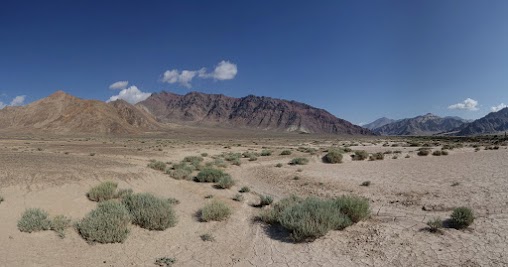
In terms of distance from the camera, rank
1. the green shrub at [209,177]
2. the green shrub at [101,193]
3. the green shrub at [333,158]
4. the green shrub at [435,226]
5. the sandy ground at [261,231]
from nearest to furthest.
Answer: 1. the sandy ground at [261,231]
2. the green shrub at [435,226]
3. the green shrub at [101,193]
4. the green shrub at [209,177]
5. the green shrub at [333,158]

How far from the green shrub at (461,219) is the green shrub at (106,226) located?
798 cm

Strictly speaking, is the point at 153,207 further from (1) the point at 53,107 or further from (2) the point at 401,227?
(1) the point at 53,107

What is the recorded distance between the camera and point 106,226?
347 inches

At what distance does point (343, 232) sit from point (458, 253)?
98.8 inches

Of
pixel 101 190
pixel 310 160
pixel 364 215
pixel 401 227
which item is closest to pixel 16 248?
pixel 101 190

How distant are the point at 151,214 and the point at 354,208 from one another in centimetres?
538

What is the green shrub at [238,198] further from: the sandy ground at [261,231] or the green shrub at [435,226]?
the green shrub at [435,226]

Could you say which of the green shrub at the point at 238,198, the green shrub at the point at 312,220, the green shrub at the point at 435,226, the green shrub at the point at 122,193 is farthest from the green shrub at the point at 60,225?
the green shrub at the point at 435,226

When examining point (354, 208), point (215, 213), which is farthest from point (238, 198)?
point (354, 208)

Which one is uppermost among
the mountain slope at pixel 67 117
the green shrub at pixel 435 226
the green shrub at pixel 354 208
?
the mountain slope at pixel 67 117

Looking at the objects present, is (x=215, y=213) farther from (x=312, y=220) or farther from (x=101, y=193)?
(x=101, y=193)

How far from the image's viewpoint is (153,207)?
33.1ft

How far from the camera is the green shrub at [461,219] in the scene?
890 centimetres

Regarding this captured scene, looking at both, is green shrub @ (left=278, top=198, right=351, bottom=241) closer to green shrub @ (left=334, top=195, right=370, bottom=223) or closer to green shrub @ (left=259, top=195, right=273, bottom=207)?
green shrub @ (left=334, top=195, right=370, bottom=223)
